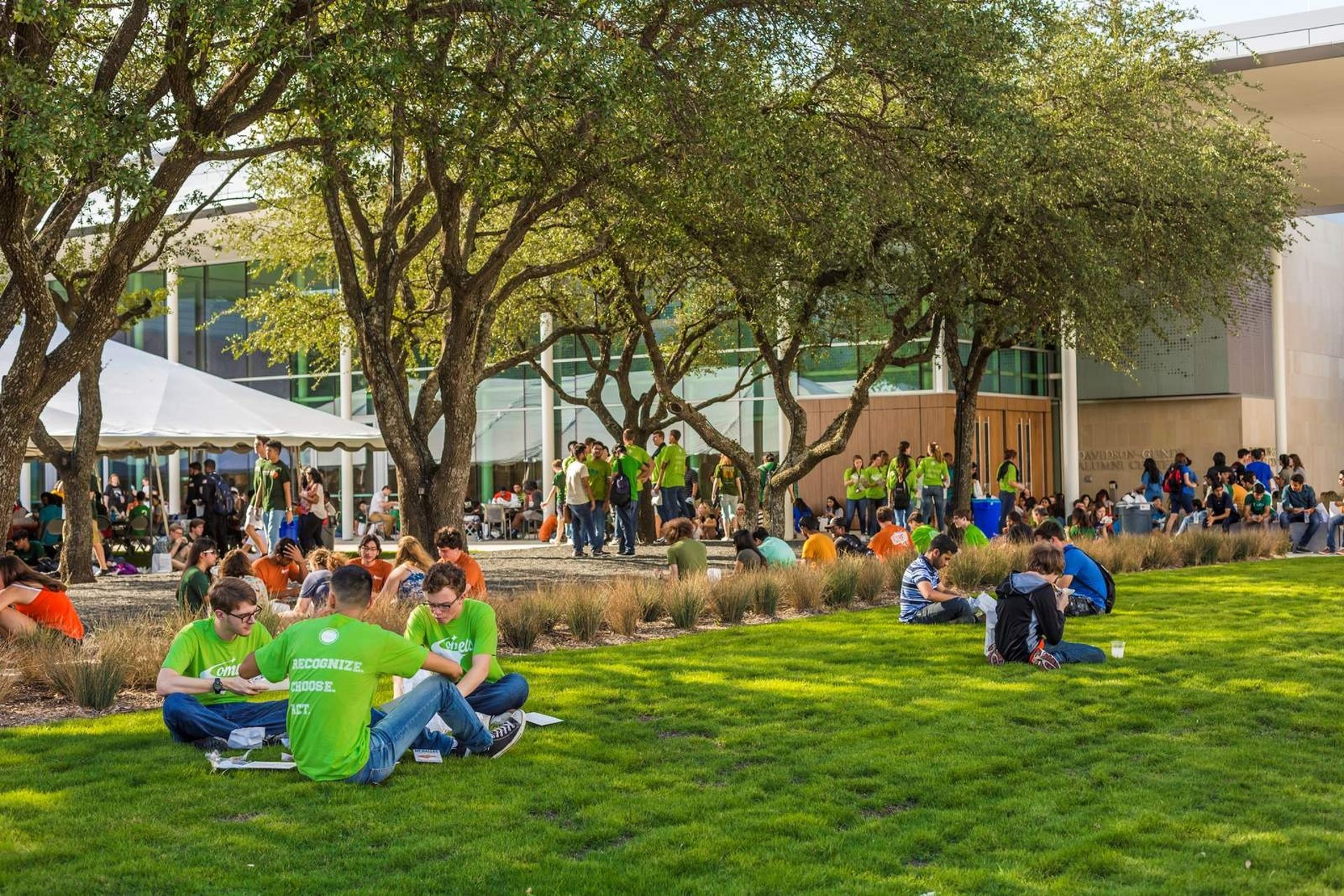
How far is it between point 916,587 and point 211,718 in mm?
7580

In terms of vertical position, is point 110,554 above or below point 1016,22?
below

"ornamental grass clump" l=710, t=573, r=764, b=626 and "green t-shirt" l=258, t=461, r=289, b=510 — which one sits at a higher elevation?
"green t-shirt" l=258, t=461, r=289, b=510

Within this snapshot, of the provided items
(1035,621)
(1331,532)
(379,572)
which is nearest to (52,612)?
(379,572)

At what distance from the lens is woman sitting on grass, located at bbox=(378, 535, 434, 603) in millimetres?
12641

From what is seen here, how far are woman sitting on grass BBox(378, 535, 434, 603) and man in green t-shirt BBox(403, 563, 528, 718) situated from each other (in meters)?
4.06

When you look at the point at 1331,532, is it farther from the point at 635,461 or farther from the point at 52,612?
the point at 52,612

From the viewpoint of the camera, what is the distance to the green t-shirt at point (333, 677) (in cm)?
715

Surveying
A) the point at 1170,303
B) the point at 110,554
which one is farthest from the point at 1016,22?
the point at 110,554

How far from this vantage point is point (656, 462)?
26703 millimetres

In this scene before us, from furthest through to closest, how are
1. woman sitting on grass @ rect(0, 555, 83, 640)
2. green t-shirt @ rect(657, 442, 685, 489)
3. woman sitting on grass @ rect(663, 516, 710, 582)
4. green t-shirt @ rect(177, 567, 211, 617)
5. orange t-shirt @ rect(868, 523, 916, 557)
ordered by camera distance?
green t-shirt @ rect(657, 442, 685, 489) < orange t-shirt @ rect(868, 523, 916, 557) < woman sitting on grass @ rect(663, 516, 710, 582) < green t-shirt @ rect(177, 567, 211, 617) < woman sitting on grass @ rect(0, 555, 83, 640)

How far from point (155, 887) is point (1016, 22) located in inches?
601

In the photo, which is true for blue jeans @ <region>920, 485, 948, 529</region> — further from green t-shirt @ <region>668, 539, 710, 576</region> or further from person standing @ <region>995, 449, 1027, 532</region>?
green t-shirt @ <region>668, 539, 710, 576</region>

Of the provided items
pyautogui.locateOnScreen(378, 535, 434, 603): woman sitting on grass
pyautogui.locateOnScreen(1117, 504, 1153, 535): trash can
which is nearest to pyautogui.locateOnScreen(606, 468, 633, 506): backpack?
pyautogui.locateOnScreen(1117, 504, 1153, 535): trash can

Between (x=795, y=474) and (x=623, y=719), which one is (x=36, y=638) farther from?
(x=795, y=474)
